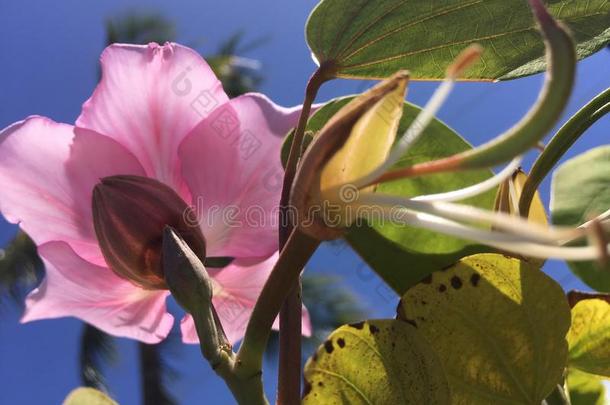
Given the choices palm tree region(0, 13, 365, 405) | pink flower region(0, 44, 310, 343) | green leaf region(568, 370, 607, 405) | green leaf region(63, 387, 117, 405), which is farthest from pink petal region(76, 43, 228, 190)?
palm tree region(0, 13, 365, 405)

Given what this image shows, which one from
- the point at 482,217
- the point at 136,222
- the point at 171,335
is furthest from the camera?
the point at 171,335

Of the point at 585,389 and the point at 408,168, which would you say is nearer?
the point at 408,168

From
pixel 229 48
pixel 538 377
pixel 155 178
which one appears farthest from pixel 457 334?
pixel 229 48

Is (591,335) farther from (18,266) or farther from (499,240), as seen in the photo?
(18,266)

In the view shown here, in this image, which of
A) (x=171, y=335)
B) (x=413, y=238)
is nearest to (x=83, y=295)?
(x=413, y=238)

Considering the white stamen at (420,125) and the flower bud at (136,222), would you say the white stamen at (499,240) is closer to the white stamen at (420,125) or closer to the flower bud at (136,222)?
the white stamen at (420,125)

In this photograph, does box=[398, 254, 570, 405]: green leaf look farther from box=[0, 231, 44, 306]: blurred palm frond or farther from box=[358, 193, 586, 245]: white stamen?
box=[0, 231, 44, 306]: blurred palm frond

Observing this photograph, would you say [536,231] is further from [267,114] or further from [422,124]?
[267,114]
